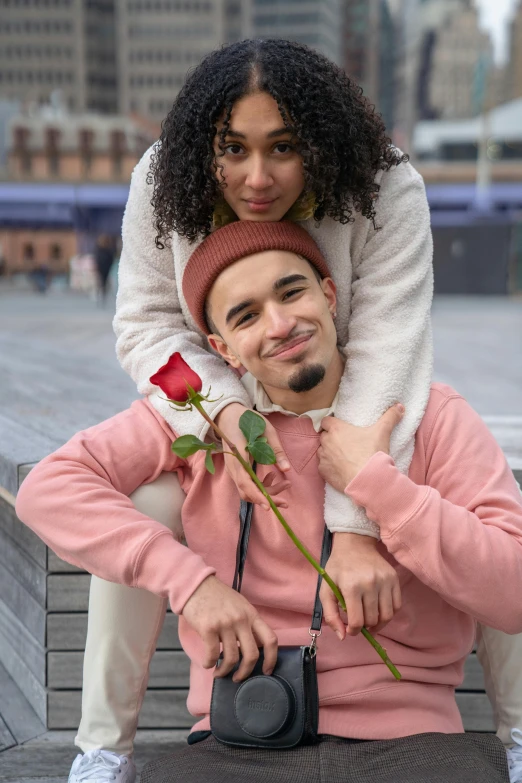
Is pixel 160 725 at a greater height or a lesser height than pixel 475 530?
lesser

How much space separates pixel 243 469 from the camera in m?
1.71

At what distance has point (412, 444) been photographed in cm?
175

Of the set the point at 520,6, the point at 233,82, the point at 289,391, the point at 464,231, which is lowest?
the point at 464,231

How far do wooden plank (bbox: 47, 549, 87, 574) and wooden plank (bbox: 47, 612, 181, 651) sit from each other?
114 mm

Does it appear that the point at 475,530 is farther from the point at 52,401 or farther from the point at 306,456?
the point at 52,401

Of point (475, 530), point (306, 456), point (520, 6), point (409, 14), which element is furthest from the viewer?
point (409, 14)

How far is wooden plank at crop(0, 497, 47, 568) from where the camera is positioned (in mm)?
2297

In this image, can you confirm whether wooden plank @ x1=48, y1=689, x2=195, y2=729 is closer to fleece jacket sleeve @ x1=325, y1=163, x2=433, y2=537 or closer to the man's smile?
fleece jacket sleeve @ x1=325, y1=163, x2=433, y2=537

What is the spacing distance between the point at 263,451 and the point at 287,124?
24.4 inches

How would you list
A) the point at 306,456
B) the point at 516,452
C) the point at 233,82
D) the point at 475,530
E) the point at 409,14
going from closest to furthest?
the point at 475,530 < the point at 233,82 < the point at 306,456 < the point at 516,452 < the point at 409,14

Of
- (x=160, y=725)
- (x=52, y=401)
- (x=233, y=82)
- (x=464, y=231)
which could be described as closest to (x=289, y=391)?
(x=233, y=82)

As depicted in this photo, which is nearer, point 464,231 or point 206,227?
point 206,227

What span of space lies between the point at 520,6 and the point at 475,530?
4781 inches

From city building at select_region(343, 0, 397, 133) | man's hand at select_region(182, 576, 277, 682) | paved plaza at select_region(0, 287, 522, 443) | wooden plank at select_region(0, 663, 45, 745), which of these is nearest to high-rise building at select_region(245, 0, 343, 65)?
city building at select_region(343, 0, 397, 133)
